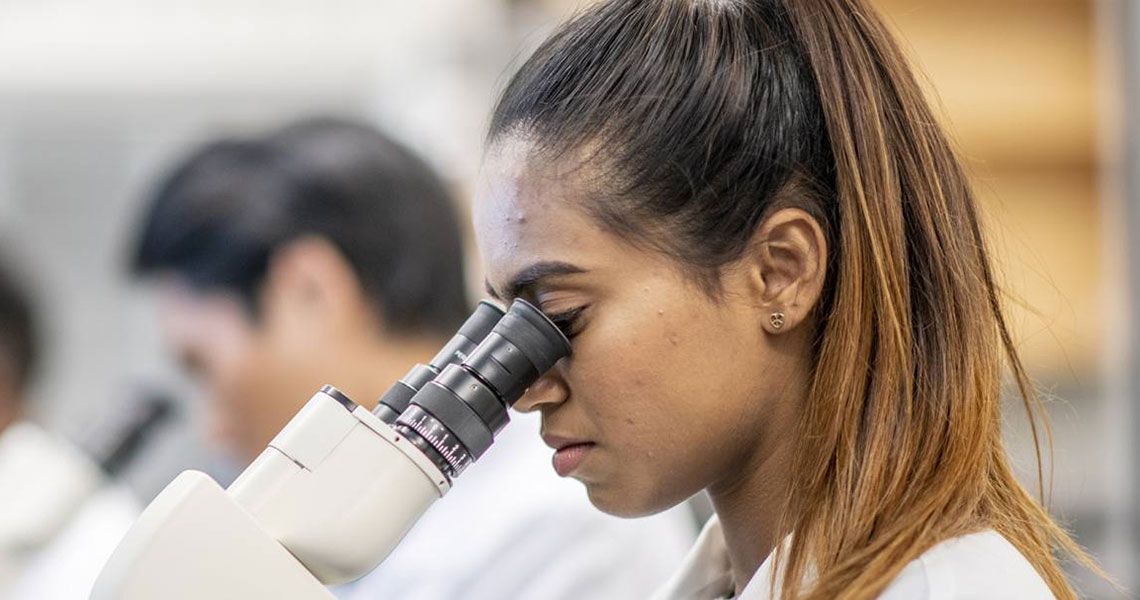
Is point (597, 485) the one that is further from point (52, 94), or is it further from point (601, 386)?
point (52, 94)

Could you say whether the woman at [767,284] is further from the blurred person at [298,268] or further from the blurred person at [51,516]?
the blurred person at [51,516]

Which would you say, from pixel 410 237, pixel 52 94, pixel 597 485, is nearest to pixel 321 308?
pixel 410 237

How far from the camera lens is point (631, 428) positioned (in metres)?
0.90

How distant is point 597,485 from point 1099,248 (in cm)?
234

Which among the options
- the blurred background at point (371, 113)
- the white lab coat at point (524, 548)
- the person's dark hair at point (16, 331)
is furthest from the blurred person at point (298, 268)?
the blurred background at point (371, 113)

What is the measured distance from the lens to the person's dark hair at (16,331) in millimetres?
2096

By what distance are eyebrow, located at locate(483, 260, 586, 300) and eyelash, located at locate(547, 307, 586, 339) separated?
0.02 metres

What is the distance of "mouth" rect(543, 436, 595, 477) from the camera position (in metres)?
0.93

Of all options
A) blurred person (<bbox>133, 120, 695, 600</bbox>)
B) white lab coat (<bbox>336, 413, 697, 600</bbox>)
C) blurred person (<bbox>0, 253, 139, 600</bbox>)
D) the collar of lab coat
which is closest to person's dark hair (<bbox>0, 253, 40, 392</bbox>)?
blurred person (<bbox>0, 253, 139, 600</bbox>)

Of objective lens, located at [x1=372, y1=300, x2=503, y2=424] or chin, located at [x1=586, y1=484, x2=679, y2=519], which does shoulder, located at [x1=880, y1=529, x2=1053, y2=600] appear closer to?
chin, located at [x1=586, y1=484, x2=679, y2=519]

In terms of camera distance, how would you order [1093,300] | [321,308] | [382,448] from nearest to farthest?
[382,448]
[321,308]
[1093,300]

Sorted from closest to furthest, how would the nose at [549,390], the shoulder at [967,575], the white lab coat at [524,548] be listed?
the shoulder at [967,575]
the nose at [549,390]
the white lab coat at [524,548]

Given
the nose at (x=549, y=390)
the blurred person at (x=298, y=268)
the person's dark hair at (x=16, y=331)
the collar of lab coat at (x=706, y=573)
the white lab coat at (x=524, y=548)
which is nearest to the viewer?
the nose at (x=549, y=390)

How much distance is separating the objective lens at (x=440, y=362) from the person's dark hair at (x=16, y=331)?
4.47ft
